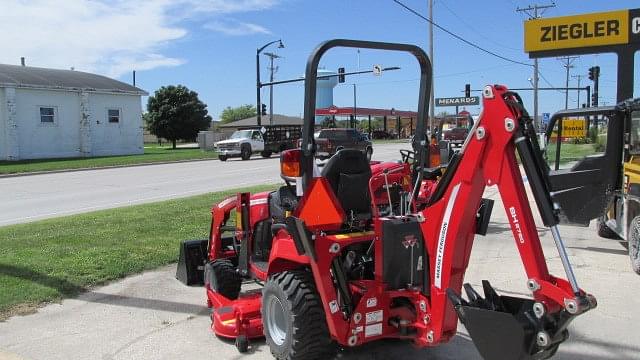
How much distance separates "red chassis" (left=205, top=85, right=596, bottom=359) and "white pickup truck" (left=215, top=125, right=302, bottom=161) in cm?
3023

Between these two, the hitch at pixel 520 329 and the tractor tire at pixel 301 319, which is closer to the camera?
the hitch at pixel 520 329

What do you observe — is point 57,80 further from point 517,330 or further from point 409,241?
point 517,330

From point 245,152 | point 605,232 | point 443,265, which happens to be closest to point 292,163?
point 443,265

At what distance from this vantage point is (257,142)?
118 feet

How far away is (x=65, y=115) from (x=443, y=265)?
37744 millimetres

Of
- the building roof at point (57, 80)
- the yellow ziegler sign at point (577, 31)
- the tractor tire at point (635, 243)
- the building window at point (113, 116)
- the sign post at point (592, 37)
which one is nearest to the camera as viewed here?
the tractor tire at point (635, 243)

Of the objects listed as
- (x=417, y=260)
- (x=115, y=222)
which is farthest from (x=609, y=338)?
(x=115, y=222)

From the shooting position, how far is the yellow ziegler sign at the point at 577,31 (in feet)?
52.4

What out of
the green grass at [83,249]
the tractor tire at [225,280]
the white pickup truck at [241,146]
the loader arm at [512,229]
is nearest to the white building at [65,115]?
the white pickup truck at [241,146]

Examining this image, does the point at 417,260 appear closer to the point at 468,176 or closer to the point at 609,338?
the point at 468,176

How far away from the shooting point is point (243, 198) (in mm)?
5523

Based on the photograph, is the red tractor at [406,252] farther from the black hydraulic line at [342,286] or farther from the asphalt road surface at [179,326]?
the asphalt road surface at [179,326]

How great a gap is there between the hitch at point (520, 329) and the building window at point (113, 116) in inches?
1577

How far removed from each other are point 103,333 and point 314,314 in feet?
7.29
